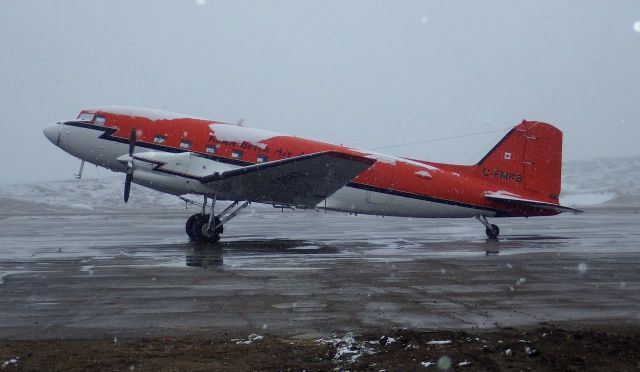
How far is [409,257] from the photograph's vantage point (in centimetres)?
1630

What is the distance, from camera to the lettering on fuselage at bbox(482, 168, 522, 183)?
24328mm

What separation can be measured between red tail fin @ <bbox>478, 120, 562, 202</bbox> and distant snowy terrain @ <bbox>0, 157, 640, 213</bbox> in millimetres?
56250

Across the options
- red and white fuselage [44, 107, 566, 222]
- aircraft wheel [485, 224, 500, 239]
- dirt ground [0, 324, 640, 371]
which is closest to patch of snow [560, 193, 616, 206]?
red and white fuselage [44, 107, 566, 222]

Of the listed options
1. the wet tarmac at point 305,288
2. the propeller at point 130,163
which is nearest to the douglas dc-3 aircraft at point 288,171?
the propeller at point 130,163

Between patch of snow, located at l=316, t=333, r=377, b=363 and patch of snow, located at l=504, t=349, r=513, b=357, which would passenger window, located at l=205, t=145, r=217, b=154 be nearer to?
patch of snow, located at l=316, t=333, r=377, b=363

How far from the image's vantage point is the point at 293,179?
67.6 ft

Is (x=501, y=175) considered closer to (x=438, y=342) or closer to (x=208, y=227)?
(x=208, y=227)

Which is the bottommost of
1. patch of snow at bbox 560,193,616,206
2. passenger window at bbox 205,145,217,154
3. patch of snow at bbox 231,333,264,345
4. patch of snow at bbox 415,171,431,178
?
patch of snow at bbox 231,333,264,345

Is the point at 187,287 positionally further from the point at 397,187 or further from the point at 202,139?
the point at 397,187

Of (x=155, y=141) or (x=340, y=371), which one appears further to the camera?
(x=155, y=141)

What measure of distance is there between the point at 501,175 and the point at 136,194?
8692 centimetres

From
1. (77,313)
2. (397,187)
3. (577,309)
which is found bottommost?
(77,313)

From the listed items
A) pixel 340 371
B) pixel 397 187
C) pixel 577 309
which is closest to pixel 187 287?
pixel 340 371

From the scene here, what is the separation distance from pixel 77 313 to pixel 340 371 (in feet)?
15.8
